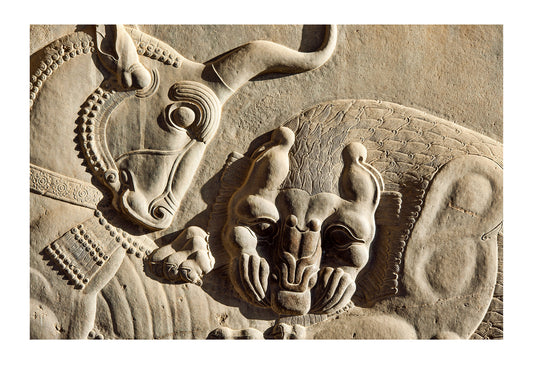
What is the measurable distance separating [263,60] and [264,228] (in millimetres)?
936

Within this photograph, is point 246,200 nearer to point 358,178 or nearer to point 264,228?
point 264,228

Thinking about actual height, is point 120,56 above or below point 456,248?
above

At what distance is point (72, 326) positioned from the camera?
3768 millimetres

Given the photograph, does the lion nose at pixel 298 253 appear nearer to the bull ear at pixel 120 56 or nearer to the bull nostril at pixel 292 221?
the bull nostril at pixel 292 221

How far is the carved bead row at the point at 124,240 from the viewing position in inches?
150

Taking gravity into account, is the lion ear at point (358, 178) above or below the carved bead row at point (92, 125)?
below

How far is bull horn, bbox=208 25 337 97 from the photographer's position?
3818mm

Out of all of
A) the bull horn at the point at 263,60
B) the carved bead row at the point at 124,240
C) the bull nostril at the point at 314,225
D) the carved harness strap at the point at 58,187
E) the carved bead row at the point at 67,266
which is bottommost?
the carved bead row at the point at 67,266

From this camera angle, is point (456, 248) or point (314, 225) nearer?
point (314, 225)

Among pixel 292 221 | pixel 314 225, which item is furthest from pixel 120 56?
pixel 314 225

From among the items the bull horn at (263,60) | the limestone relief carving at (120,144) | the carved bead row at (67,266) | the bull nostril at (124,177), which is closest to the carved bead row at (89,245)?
the limestone relief carving at (120,144)

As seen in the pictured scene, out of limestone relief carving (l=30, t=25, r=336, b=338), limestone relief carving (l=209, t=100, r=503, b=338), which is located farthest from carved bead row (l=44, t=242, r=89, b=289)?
limestone relief carving (l=209, t=100, r=503, b=338)

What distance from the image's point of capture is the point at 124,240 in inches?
150

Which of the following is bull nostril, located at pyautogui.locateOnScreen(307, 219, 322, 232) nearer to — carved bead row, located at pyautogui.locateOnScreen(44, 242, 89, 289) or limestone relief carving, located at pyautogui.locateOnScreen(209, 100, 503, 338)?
limestone relief carving, located at pyautogui.locateOnScreen(209, 100, 503, 338)
